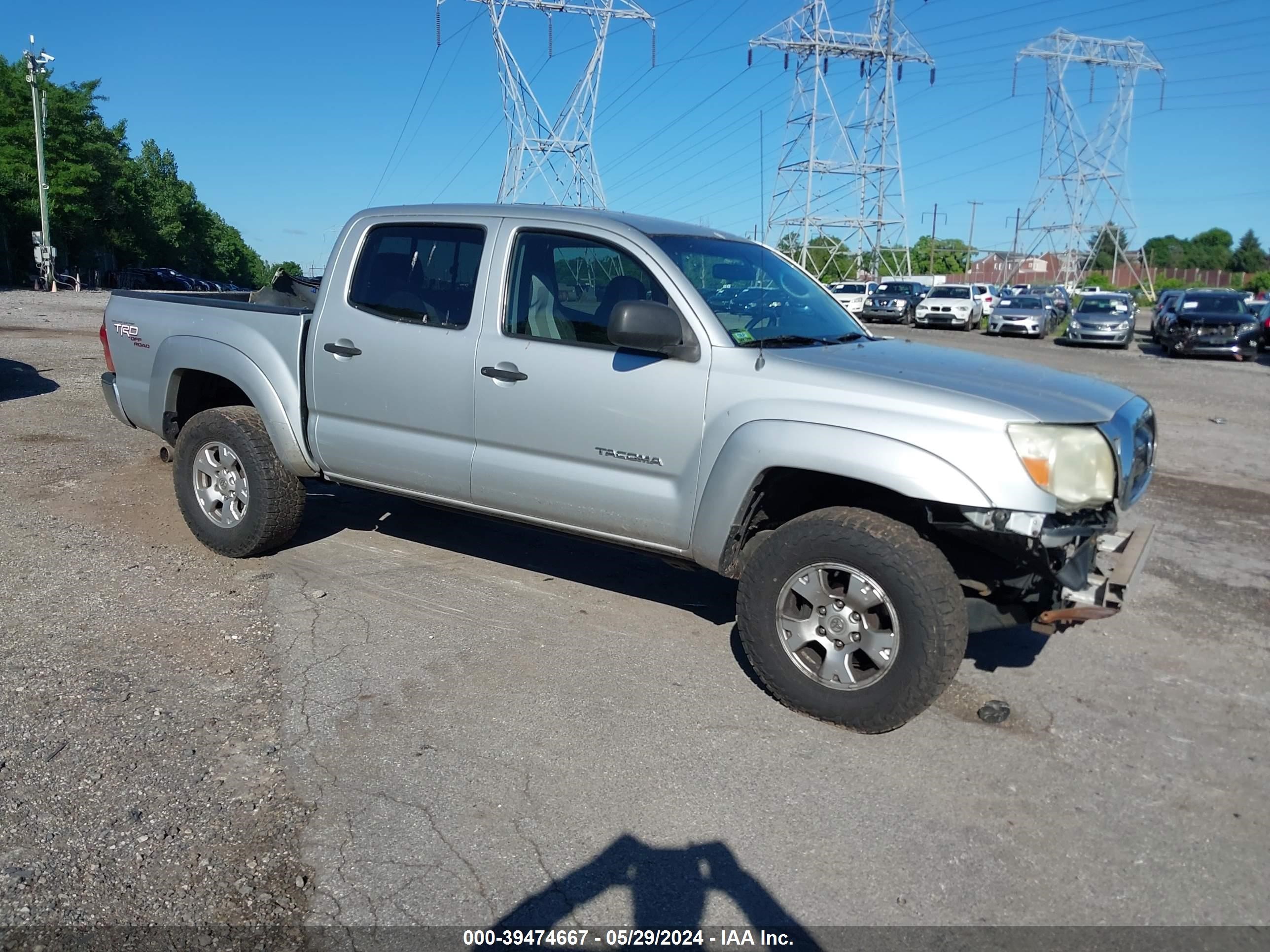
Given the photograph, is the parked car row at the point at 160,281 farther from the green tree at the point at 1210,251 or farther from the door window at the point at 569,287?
the green tree at the point at 1210,251

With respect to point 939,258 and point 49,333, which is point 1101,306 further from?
point 939,258

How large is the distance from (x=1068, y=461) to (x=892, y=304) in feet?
120

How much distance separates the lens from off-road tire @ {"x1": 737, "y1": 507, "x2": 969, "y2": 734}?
3.84 meters

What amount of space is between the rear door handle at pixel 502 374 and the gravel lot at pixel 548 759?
4.07ft

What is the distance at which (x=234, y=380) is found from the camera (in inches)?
228

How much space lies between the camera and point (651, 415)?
14.7 ft

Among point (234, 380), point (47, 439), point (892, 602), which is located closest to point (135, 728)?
point (234, 380)

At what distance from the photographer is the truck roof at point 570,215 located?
4.94 metres

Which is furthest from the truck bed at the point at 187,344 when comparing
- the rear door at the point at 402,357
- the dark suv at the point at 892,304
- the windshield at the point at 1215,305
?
the dark suv at the point at 892,304

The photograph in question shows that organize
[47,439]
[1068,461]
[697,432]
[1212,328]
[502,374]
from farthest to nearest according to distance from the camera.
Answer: [1212,328], [47,439], [502,374], [697,432], [1068,461]

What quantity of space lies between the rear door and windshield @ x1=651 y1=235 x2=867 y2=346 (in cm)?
105

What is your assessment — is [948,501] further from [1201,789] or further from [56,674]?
[56,674]

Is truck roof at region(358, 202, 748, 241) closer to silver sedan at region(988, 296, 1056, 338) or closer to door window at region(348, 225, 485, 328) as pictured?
door window at region(348, 225, 485, 328)

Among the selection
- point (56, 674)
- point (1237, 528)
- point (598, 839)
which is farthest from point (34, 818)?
point (1237, 528)
